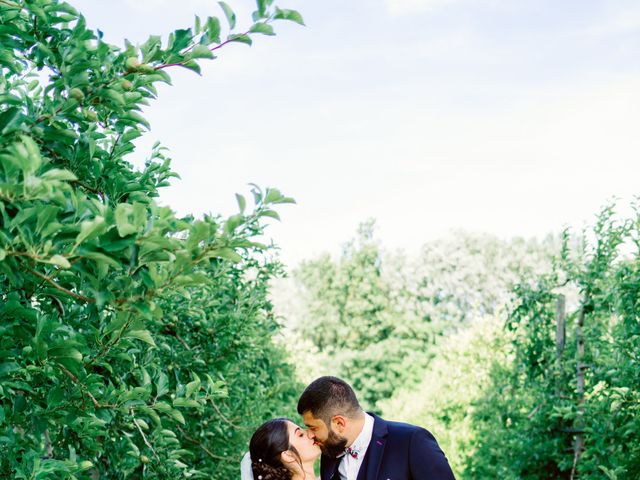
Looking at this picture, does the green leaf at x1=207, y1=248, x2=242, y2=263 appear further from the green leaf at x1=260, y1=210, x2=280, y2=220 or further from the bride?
the bride

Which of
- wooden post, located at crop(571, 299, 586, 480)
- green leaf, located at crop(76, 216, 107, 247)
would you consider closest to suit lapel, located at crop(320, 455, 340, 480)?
green leaf, located at crop(76, 216, 107, 247)

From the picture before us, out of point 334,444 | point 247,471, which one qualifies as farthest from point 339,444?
point 247,471

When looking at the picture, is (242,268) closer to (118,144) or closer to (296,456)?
(296,456)

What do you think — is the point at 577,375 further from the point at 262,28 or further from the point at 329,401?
the point at 262,28

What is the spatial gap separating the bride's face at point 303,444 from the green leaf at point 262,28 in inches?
83.9

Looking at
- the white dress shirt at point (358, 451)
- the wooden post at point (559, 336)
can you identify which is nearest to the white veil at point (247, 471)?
the white dress shirt at point (358, 451)

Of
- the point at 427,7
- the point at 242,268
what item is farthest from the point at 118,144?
the point at 427,7

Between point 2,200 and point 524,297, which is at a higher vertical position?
point 2,200

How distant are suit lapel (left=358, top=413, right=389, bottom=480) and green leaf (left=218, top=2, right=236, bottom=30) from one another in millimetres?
2191

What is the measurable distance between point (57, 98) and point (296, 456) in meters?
2.15

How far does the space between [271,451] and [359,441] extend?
1.43ft

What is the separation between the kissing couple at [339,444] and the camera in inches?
142

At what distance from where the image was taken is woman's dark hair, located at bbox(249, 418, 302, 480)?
365 centimetres

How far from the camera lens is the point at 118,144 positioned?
2658 millimetres
